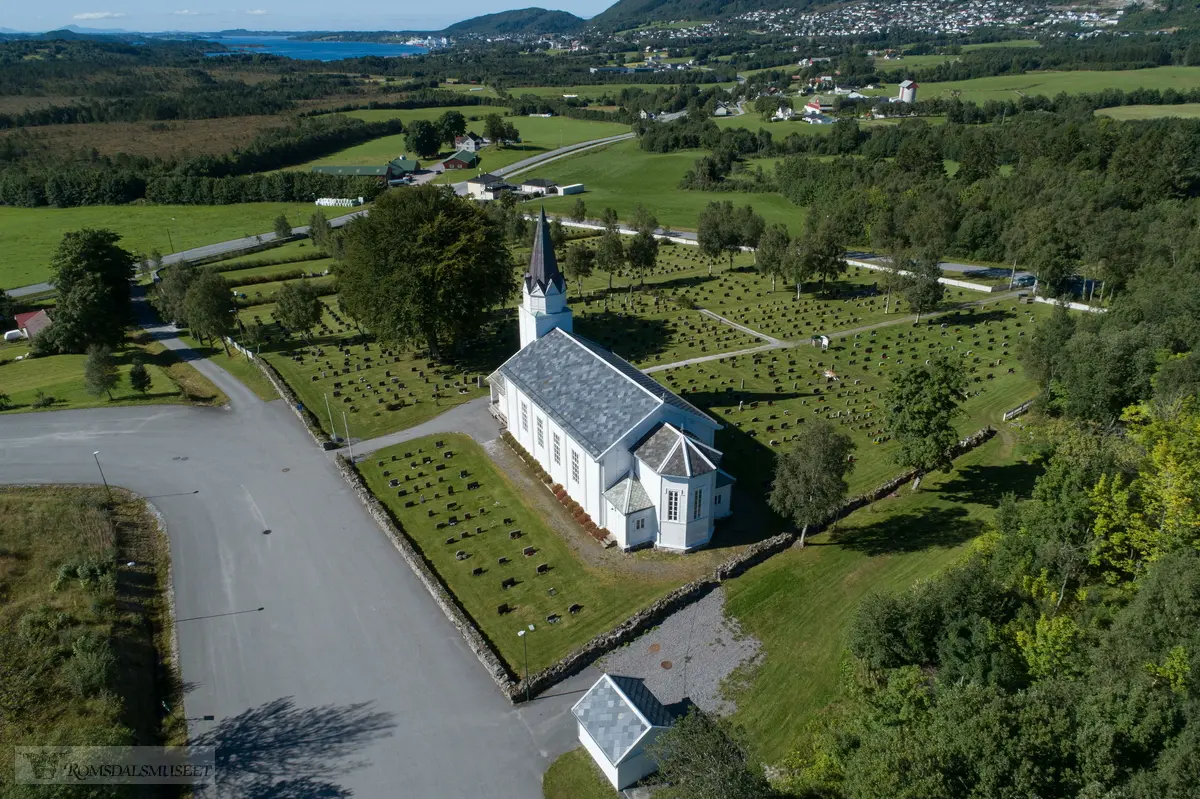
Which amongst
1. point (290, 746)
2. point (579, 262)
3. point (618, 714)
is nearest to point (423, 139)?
point (579, 262)

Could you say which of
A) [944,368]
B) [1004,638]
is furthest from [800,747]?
[944,368]

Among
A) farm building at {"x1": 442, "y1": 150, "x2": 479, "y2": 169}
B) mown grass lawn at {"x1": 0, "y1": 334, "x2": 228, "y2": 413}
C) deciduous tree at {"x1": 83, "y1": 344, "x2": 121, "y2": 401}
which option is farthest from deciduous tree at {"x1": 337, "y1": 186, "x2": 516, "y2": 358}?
farm building at {"x1": 442, "y1": 150, "x2": 479, "y2": 169}

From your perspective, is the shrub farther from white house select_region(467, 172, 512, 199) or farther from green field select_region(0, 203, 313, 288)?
white house select_region(467, 172, 512, 199)

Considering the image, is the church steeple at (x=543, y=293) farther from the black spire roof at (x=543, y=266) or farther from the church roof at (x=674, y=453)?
the church roof at (x=674, y=453)

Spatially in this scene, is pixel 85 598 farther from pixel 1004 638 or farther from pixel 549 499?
pixel 1004 638

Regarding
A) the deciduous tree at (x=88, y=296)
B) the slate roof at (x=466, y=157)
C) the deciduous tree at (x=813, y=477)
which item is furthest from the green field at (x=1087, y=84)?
the deciduous tree at (x=88, y=296)
